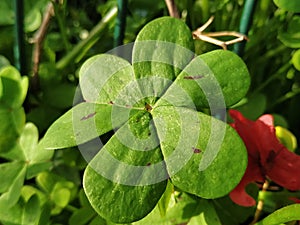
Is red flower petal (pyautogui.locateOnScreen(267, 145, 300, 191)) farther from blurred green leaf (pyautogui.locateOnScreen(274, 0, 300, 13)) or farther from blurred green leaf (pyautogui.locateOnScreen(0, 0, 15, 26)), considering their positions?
blurred green leaf (pyautogui.locateOnScreen(0, 0, 15, 26))

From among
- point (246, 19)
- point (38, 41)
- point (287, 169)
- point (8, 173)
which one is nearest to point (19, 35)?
point (38, 41)

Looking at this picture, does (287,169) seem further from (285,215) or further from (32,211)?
(32,211)

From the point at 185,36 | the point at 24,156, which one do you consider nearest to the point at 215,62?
the point at 185,36

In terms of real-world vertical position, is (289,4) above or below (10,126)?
above

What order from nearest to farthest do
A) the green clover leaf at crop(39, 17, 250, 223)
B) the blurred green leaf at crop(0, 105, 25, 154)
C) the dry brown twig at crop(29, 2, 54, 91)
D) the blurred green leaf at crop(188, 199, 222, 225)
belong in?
the green clover leaf at crop(39, 17, 250, 223)
the blurred green leaf at crop(188, 199, 222, 225)
the blurred green leaf at crop(0, 105, 25, 154)
the dry brown twig at crop(29, 2, 54, 91)

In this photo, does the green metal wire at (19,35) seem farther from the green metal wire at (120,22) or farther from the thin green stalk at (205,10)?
the thin green stalk at (205,10)

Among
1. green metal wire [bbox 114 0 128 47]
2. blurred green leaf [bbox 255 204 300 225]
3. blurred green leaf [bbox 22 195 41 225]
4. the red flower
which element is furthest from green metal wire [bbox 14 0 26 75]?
blurred green leaf [bbox 255 204 300 225]
